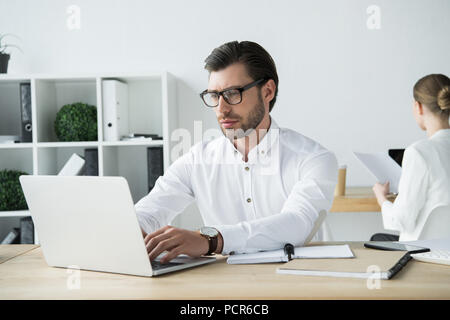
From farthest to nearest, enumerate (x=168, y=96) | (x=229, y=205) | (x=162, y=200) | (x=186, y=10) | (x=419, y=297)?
1. (x=186, y=10)
2. (x=168, y=96)
3. (x=229, y=205)
4. (x=162, y=200)
5. (x=419, y=297)

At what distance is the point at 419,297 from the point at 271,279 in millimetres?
297

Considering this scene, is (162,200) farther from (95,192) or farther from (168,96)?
(168,96)

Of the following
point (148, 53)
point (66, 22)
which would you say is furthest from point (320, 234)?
point (66, 22)

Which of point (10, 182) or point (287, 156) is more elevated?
point (287, 156)

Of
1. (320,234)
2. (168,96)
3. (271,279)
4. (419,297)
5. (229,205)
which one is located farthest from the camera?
(168,96)

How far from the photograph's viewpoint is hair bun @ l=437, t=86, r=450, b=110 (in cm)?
210

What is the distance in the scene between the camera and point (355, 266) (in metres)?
1.10

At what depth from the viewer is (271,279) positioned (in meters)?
1.05

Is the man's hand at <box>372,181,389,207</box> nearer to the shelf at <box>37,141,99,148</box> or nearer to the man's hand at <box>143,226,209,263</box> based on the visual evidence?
the man's hand at <box>143,226,209,263</box>

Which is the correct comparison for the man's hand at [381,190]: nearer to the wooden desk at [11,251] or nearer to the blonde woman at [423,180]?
the blonde woman at [423,180]

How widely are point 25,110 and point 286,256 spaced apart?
2285mm

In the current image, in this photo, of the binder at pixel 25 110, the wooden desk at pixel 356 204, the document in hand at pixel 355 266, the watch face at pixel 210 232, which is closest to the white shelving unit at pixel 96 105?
the binder at pixel 25 110

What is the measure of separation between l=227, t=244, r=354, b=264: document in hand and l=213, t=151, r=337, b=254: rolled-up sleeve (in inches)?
1.1

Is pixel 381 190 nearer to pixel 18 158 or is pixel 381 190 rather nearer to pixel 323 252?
pixel 323 252
